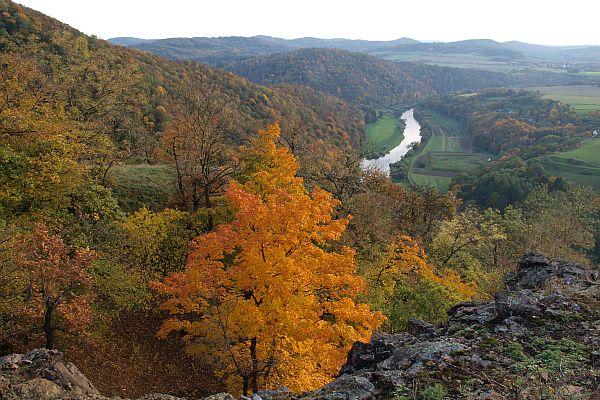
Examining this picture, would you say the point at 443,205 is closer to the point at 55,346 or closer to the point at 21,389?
the point at 55,346

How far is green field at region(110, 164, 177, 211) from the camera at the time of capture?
32.8m

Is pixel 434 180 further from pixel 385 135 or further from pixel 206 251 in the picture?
pixel 206 251

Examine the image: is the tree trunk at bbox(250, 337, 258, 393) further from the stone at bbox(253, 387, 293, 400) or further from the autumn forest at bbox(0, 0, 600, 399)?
the stone at bbox(253, 387, 293, 400)

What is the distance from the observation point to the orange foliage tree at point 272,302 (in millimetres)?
17109

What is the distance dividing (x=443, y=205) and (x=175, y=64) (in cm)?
11046

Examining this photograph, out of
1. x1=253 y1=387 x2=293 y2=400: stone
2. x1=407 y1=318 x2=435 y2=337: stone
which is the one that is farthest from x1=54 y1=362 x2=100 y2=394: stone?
x1=407 y1=318 x2=435 y2=337: stone

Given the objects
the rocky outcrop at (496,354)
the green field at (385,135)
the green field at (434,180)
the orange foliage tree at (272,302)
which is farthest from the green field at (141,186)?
the green field at (385,135)

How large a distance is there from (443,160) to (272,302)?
140499mm

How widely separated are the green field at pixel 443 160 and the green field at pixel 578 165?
81.4ft

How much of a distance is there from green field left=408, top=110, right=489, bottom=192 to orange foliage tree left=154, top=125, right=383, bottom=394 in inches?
3797

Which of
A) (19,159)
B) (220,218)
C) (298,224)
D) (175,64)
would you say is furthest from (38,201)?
(175,64)

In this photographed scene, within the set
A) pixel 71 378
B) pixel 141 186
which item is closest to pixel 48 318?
pixel 71 378

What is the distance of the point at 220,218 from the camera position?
28922 millimetres

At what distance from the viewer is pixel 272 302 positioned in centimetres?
1719
